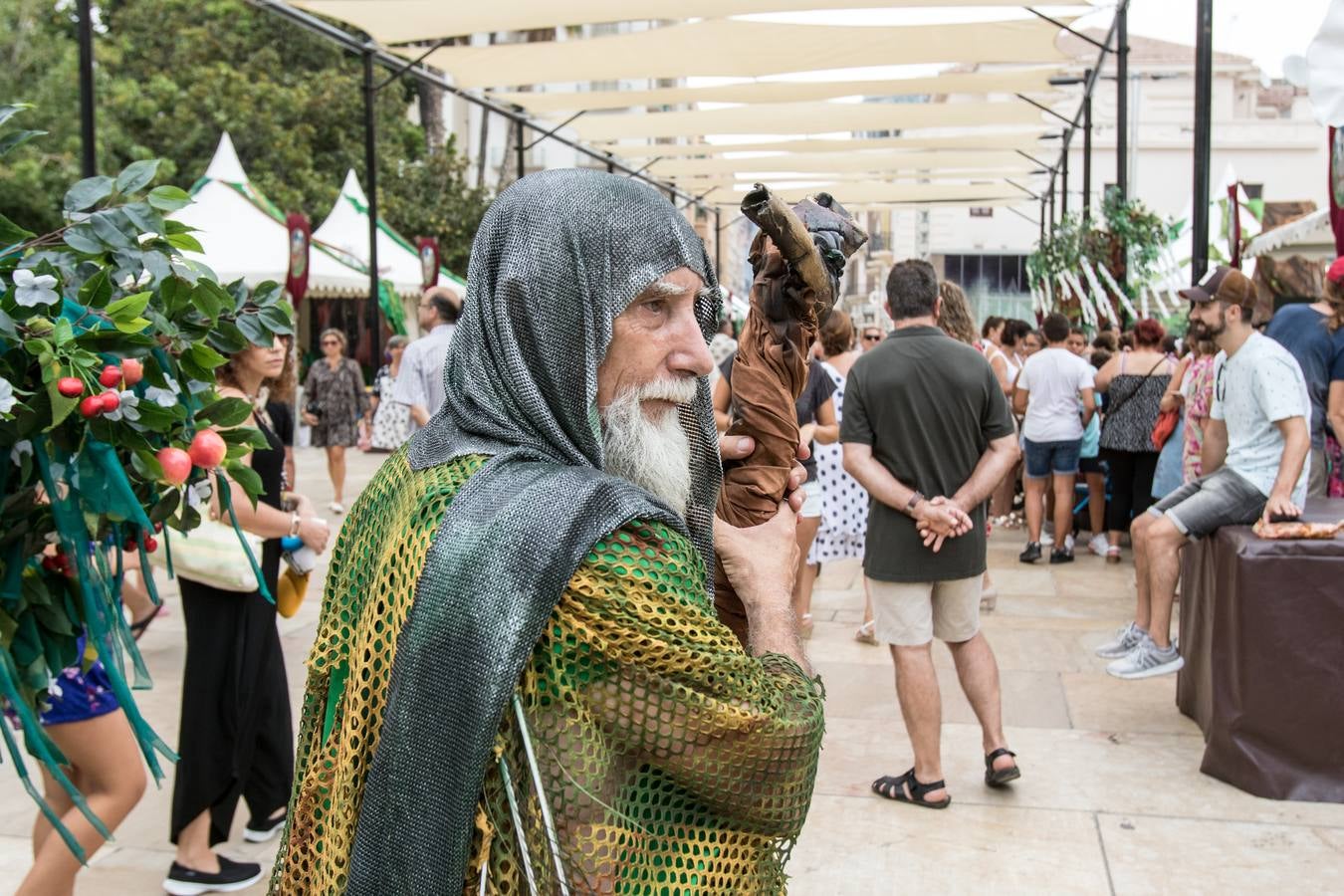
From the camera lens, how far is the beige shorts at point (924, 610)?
4797mm

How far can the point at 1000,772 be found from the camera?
16.0 ft

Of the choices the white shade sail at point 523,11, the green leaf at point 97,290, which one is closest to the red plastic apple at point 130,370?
the green leaf at point 97,290

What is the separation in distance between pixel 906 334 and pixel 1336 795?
7.51 ft

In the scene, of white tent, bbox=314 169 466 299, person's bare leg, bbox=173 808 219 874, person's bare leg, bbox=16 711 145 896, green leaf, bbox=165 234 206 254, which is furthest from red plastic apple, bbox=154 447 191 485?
white tent, bbox=314 169 466 299

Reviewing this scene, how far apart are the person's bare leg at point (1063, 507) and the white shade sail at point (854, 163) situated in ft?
33.9

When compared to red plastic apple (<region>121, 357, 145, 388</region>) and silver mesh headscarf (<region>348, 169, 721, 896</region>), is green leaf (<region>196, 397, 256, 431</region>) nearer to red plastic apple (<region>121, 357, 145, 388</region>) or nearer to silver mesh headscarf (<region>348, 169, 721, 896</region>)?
red plastic apple (<region>121, 357, 145, 388</region>)

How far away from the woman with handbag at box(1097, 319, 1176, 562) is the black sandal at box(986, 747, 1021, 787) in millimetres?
Result: 4715

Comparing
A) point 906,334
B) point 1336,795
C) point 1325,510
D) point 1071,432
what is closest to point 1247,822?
point 1336,795

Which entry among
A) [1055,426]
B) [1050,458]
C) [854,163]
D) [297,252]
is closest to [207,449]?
[1055,426]

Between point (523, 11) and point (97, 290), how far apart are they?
8.94 m

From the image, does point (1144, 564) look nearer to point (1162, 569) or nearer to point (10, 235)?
point (1162, 569)

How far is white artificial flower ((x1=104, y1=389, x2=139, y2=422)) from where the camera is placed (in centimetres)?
207

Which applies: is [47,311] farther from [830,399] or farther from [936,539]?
[830,399]

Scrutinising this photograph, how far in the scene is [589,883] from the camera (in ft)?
5.20
